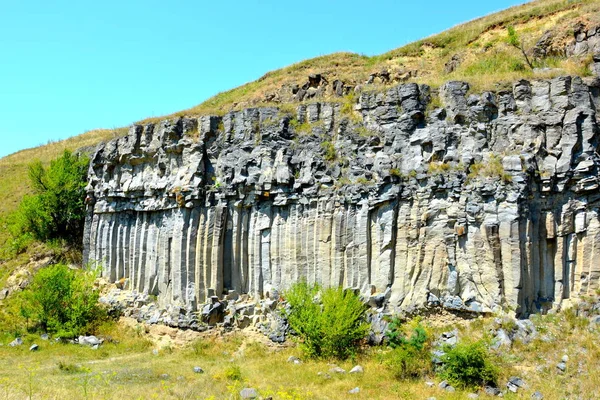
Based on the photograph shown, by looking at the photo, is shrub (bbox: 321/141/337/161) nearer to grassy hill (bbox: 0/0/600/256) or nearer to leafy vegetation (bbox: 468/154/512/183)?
leafy vegetation (bbox: 468/154/512/183)

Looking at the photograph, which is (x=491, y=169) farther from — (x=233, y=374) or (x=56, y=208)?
(x=56, y=208)

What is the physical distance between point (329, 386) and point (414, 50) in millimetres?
29060

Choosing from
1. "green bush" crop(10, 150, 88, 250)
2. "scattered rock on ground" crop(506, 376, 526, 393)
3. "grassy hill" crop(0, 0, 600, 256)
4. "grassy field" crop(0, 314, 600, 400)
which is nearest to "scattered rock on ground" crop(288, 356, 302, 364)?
"grassy field" crop(0, 314, 600, 400)

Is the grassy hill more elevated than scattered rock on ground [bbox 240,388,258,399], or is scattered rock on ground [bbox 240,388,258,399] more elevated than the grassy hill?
the grassy hill

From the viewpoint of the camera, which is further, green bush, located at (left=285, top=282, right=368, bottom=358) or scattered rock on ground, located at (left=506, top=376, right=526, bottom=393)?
green bush, located at (left=285, top=282, right=368, bottom=358)

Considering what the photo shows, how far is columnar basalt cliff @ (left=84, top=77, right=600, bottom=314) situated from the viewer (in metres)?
16.8

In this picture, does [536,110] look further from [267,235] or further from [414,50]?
[414,50]

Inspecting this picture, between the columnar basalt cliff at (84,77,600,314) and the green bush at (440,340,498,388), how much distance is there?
2376 millimetres

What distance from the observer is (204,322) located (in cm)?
2066

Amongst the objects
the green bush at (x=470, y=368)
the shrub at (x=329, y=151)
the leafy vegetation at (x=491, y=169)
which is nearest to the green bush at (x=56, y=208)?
the shrub at (x=329, y=151)

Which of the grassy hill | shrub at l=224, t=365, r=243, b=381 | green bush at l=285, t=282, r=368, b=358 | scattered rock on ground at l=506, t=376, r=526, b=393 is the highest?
the grassy hill

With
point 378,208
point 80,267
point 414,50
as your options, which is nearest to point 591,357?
point 378,208

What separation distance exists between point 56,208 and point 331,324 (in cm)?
1986

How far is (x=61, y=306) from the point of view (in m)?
23.1
